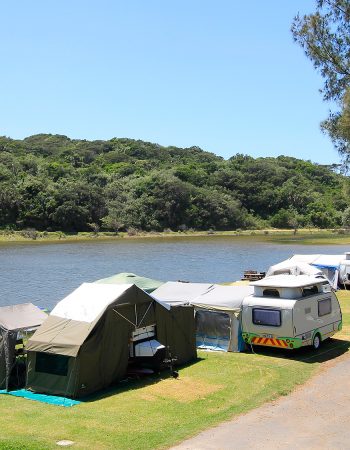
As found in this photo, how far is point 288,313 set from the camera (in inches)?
623

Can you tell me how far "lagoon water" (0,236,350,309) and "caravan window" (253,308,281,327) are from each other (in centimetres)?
1717

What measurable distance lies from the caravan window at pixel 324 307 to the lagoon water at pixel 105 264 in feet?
58.6

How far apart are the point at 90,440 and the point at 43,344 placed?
13.2ft

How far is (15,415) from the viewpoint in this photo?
38.1 ft

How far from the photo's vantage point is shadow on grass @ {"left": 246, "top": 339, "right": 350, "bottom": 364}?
53.7ft

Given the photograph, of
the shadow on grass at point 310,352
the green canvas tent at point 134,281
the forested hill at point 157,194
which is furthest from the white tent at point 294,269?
the forested hill at point 157,194

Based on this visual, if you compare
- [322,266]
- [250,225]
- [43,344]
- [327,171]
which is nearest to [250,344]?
[43,344]

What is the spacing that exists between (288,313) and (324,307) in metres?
2.01

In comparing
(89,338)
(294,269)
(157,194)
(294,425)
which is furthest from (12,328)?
(157,194)

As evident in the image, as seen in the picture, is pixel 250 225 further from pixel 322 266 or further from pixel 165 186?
pixel 322 266

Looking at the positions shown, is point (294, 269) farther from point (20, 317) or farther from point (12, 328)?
point (12, 328)

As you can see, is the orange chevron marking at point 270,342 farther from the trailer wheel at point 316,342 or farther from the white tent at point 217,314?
the trailer wheel at point 316,342

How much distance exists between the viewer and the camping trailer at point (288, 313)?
16.0m

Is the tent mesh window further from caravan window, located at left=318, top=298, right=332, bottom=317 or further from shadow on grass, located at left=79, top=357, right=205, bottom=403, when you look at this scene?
caravan window, located at left=318, top=298, right=332, bottom=317
